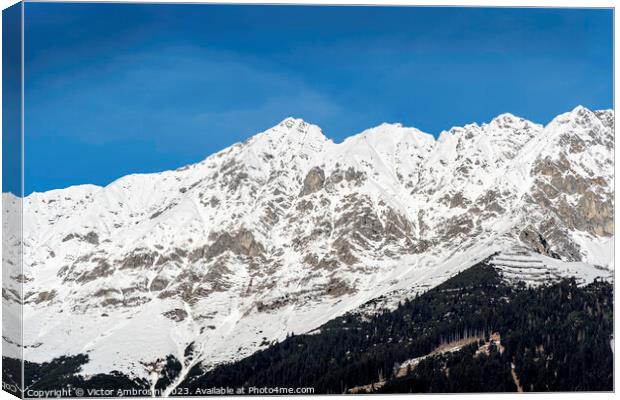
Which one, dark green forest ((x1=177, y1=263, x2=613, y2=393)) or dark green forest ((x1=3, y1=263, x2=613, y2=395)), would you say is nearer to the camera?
dark green forest ((x1=3, y1=263, x2=613, y2=395))

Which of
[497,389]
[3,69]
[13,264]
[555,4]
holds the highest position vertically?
[555,4]

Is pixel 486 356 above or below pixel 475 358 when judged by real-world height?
above

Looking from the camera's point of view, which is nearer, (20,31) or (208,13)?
(20,31)

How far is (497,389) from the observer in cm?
11156

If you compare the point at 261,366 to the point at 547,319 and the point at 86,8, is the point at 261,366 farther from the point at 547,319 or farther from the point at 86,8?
the point at 86,8

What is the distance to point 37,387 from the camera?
105688 mm

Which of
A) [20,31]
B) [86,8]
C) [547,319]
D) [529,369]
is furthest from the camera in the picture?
[547,319]

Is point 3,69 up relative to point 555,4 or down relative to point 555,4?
down

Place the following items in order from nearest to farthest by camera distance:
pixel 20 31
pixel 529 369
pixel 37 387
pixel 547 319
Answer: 1. pixel 20 31
2. pixel 37 387
3. pixel 529 369
4. pixel 547 319

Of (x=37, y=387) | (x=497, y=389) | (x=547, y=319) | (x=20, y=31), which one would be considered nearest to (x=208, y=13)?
(x=20, y=31)

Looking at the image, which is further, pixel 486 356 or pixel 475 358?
pixel 486 356

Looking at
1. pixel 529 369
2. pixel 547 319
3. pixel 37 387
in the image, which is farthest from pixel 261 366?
pixel 37 387

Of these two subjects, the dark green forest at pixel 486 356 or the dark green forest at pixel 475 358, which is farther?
the dark green forest at pixel 486 356

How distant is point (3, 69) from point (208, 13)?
19.2 meters
